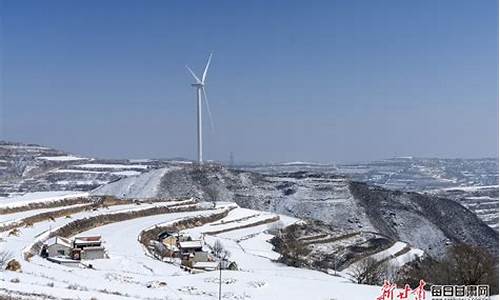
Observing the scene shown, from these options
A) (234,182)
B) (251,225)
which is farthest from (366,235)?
(234,182)

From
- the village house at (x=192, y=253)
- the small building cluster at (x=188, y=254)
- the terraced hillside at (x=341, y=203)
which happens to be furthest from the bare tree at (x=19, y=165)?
the village house at (x=192, y=253)

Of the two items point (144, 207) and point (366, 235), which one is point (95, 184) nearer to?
point (144, 207)

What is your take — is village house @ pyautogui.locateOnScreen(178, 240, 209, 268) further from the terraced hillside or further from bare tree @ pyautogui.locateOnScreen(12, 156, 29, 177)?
bare tree @ pyautogui.locateOnScreen(12, 156, 29, 177)

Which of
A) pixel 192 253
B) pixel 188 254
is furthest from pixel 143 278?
pixel 192 253

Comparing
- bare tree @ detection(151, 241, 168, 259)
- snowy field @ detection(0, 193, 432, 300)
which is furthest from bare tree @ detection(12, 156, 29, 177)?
bare tree @ detection(151, 241, 168, 259)

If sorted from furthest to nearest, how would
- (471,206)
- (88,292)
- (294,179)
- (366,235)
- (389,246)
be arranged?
(471,206) → (294,179) → (366,235) → (389,246) → (88,292)

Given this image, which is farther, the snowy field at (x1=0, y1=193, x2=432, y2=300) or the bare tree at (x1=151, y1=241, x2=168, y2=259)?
the bare tree at (x1=151, y1=241, x2=168, y2=259)

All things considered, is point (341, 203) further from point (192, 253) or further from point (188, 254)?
point (188, 254)

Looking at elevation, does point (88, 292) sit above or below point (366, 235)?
above

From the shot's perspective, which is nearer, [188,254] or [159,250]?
[188,254]
